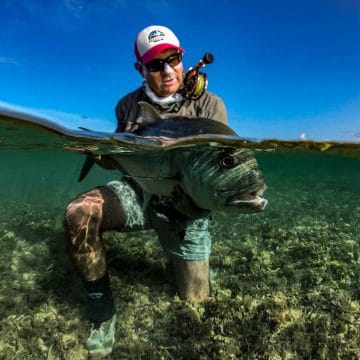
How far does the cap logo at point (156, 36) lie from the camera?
16.6ft

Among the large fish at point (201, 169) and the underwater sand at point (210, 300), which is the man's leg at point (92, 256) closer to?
the underwater sand at point (210, 300)

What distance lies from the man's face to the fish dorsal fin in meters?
0.51

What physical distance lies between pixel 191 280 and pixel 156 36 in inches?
132

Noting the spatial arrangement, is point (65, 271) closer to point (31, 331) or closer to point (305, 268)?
point (31, 331)

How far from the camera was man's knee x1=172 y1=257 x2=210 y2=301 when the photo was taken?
5.56 meters

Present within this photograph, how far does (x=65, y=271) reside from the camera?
21.1 feet

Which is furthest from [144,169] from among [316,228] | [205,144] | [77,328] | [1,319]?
[316,228]

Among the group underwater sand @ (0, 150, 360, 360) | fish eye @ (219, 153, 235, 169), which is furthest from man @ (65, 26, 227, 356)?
fish eye @ (219, 153, 235, 169)

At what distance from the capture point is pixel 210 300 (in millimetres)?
5375

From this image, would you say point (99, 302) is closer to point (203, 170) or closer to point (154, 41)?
point (203, 170)

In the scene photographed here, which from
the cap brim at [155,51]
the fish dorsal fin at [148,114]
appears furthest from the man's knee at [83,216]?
the cap brim at [155,51]

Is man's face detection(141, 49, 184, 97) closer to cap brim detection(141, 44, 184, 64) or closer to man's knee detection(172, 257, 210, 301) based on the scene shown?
cap brim detection(141, 44, 184, 64)

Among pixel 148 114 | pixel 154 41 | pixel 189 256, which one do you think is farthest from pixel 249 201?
pixel 154 41

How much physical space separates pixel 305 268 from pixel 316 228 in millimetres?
2821
